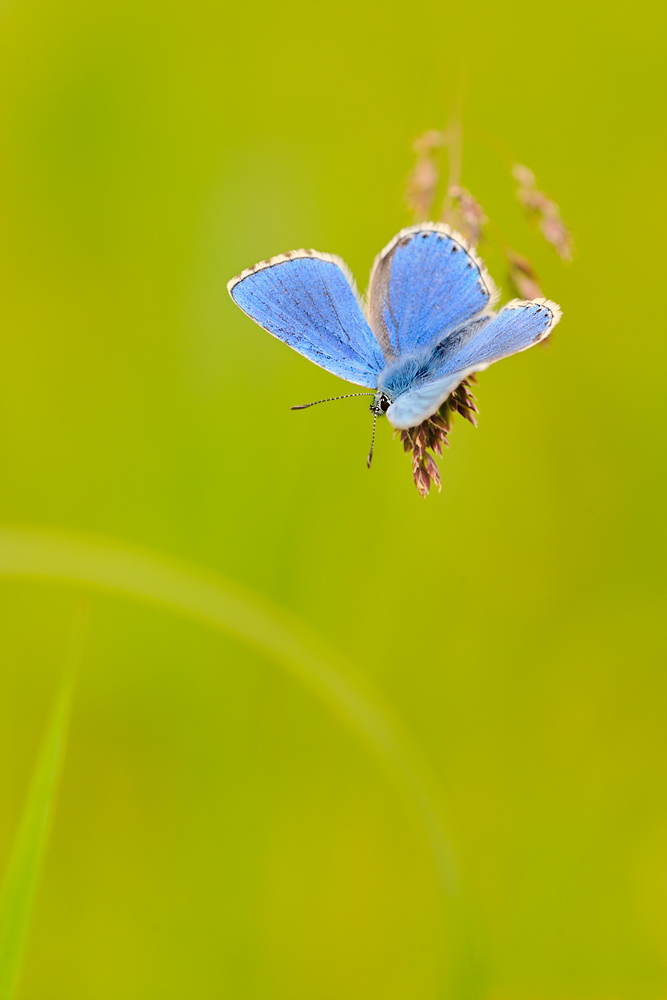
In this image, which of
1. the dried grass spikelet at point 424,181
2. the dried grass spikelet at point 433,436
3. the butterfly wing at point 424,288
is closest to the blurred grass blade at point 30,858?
the dried grass spikelet at point 433,436

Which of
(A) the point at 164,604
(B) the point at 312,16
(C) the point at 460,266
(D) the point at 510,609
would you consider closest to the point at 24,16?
(B) the point at 312,16

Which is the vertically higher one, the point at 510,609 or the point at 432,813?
the point at 510,609

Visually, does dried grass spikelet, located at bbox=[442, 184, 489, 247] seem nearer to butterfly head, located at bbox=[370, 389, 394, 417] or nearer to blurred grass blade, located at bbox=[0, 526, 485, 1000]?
butterfly head, located at bbox=[370, 389, 394, 417]

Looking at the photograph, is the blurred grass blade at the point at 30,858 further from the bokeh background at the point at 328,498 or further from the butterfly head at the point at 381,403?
the bokeh background at the point at 328,498

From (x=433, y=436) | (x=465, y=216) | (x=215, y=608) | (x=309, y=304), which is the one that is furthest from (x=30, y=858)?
(x=465, y=216)

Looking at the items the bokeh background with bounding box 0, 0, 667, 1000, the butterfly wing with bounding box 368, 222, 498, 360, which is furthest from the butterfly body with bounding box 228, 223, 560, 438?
the bokeh background with bounding box 0, 0, 667, 1000

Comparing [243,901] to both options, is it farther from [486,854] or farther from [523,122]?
[523,122]
